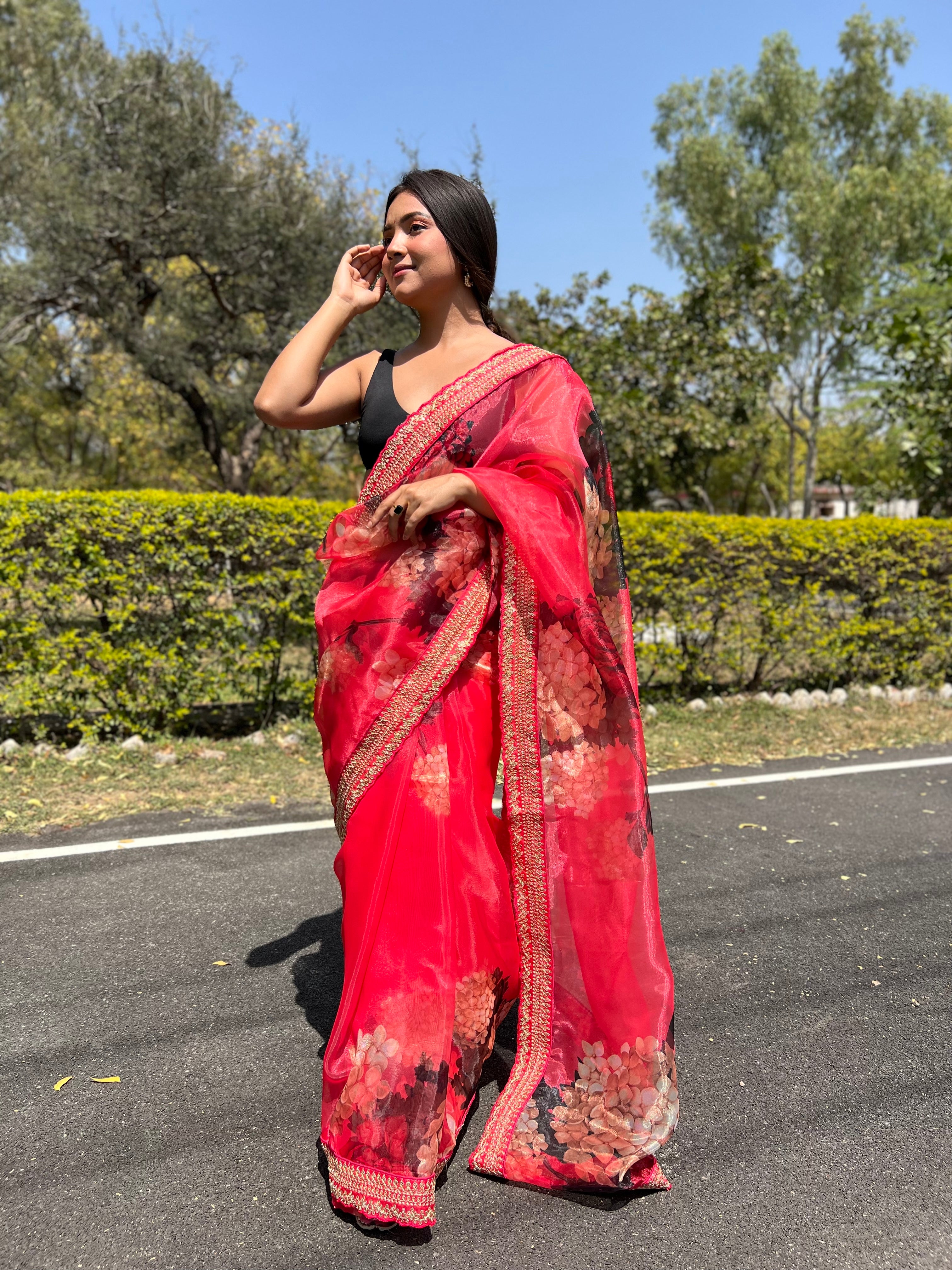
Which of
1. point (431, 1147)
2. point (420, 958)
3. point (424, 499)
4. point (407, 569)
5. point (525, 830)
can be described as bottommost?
point (431, 1147)

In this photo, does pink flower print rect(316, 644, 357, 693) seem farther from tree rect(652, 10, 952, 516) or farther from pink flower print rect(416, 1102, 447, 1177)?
tree rect(652, 10, 952, 516)

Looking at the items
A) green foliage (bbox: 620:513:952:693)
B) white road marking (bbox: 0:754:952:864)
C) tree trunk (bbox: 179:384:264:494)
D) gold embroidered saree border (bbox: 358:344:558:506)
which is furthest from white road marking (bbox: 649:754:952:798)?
tree trunk (bbox: 179:384:264:494)

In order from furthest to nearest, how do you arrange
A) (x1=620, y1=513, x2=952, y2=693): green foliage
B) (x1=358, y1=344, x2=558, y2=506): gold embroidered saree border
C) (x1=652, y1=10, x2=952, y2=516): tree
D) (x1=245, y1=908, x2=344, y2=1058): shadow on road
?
(x1=652, y1=10, x2=952, y2=516): tree → (x1=620, y1=513, x2=952, y2=693): green foliage → (x1=245, y1=908, x2=344, y2=1058): shadow on road → (x1=358, y1=344, x2=558, y2=506): gold embroidered saree border

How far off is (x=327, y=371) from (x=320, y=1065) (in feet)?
6.31

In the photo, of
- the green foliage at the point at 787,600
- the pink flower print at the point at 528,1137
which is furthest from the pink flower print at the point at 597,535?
the green foliage at the point at 787,600

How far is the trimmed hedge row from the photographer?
5.62m

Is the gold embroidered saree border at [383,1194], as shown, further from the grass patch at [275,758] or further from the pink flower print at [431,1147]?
the grass patch at [275,758]

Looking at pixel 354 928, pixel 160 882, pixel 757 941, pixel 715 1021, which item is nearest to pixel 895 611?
pixel 757 941

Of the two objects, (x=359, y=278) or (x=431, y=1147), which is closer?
(x=431, y=1147)

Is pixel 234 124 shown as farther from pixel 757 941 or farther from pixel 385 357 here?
pixel 757 941

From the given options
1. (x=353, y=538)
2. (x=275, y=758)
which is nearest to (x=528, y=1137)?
(x=353, y=538)

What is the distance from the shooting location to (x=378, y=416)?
243 cm

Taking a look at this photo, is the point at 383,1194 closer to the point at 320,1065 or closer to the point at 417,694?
the point at 320,1065

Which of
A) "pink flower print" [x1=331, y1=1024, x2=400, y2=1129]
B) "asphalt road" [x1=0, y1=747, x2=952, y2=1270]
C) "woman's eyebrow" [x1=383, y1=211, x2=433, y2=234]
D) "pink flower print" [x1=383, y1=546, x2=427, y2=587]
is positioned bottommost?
"asphalt road" [x1=0, y1=747, x2=952, y2=1270]
